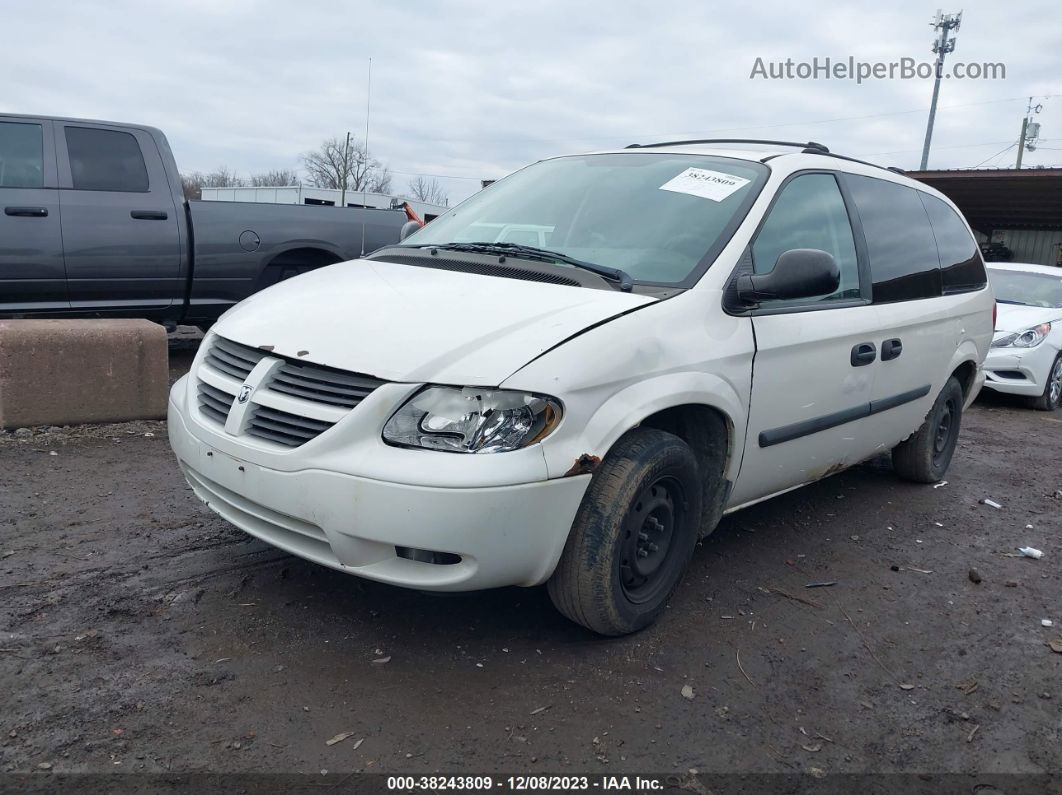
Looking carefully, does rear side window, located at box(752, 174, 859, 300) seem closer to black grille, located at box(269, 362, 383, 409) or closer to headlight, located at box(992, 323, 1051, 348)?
black grille, located at box(269, 362, 383, 409)

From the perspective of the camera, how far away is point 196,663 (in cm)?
286

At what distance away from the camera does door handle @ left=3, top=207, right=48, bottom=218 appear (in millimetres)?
6473

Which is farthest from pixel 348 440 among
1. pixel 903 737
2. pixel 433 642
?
pixel 903 737

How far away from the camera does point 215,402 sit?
10.3 feet

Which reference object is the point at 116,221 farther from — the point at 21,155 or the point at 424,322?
the point at 424,322

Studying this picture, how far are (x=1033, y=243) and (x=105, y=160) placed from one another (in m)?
23.6

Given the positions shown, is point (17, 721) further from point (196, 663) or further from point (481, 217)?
point (481, 217)

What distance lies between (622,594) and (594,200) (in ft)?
5.62

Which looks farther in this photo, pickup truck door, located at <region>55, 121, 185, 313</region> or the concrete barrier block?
pickup truck door, located at <region>55, 121, 185, 313</region>

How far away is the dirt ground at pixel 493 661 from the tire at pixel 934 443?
943mm

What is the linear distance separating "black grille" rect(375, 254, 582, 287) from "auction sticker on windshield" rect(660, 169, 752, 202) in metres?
0.80

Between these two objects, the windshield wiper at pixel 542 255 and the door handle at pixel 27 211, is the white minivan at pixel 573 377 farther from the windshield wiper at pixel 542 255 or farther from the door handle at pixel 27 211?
the door handle at pixel 27 211

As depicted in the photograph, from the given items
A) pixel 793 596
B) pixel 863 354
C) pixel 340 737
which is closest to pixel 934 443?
pixel 863 354

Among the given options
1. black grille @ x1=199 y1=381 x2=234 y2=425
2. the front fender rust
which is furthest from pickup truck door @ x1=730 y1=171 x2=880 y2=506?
black grille @ x1=199 y1=381 x2=234 y2=425
